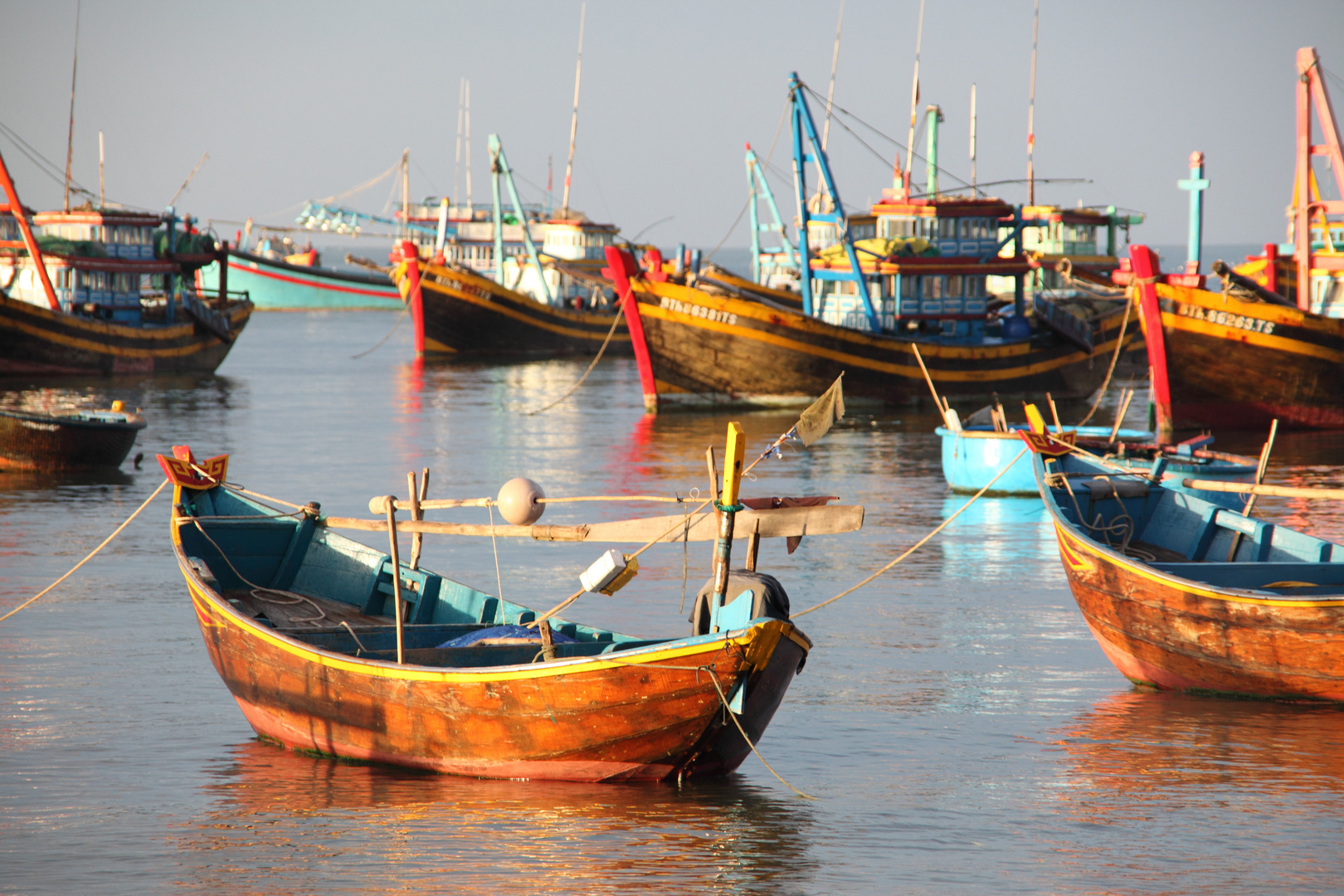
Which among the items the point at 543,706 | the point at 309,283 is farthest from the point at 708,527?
the point at 309,283

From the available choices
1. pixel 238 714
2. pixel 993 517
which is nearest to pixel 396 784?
pixel 238 714

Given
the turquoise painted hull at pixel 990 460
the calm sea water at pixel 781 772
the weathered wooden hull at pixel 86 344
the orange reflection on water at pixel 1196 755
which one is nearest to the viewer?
the calm sea water at pixel 781 772

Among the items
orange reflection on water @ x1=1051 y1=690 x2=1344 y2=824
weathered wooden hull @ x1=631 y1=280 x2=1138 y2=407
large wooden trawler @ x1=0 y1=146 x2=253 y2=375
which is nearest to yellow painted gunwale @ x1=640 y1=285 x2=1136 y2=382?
weathered wooden hull @ x1=631 y1=280 x2=1138 y2=407

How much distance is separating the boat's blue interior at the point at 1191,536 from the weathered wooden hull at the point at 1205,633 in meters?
0.35

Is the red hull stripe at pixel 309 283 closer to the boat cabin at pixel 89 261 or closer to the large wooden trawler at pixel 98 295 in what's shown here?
the large wooden trawler at pixel 98 295

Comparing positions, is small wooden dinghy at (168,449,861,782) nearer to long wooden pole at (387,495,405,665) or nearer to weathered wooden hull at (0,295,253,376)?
long wooden pole at (387,495,405,665)

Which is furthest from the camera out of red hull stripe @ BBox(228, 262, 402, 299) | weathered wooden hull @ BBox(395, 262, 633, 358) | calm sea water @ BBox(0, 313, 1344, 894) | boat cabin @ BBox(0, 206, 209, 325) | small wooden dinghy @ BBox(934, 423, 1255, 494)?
Result: red hull stripe @ BBox(228, 262, 402, 299)

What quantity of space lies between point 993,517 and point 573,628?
1197cm

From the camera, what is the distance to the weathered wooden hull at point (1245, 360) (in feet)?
96.3

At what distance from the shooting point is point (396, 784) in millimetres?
9789

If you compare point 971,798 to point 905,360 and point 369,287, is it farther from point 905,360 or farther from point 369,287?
point 369,287

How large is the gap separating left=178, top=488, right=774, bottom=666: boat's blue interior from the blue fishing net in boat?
8 centimetres

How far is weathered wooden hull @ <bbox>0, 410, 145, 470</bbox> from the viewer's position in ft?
78.6

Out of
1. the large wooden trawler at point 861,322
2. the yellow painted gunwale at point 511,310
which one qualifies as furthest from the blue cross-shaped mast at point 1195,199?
the yellow painted gunwale at point 511,310
